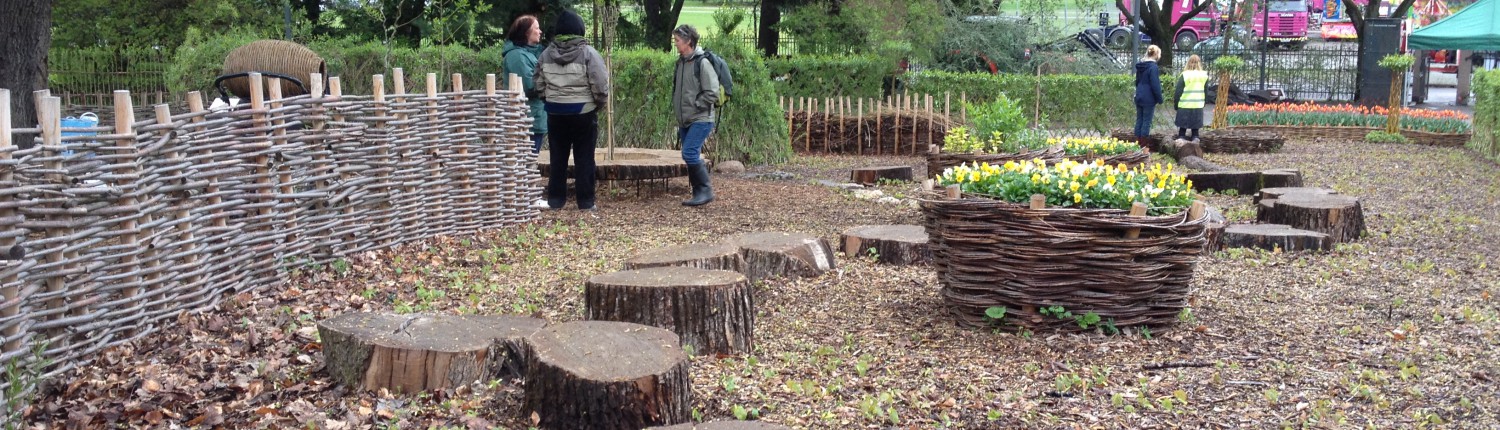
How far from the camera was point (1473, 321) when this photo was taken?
5922 mm

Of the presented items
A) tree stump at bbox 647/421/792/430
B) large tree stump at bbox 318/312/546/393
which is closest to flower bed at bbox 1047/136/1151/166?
large tree stump at bbox 318/312/546/393

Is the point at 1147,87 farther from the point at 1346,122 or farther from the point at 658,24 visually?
the point at 658,24

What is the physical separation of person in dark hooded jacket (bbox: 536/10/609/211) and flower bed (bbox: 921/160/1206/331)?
404 cm

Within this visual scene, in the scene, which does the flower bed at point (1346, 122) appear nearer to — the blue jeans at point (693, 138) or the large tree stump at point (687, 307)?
the blue jeans at point (693, 138)

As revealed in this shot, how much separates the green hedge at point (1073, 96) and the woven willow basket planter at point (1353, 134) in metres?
1.80

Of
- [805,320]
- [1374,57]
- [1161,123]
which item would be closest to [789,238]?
[805,320]

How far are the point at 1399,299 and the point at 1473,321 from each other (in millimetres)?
541

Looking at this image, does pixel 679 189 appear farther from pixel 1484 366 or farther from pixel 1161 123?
pixel 1161 123

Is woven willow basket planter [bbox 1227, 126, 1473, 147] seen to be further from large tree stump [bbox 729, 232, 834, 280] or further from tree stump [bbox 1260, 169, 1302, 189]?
large tree stump [bbox 729, 232, 834, 280]

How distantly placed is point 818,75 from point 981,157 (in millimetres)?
7796

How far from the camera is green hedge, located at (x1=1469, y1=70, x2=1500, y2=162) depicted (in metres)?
14.9

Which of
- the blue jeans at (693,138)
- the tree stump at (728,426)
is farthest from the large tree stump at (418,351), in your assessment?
the blue jeans at (693,138)

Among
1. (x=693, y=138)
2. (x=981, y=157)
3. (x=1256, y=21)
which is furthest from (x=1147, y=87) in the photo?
(x=1256, y=21)

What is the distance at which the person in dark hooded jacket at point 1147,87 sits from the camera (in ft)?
49.5
